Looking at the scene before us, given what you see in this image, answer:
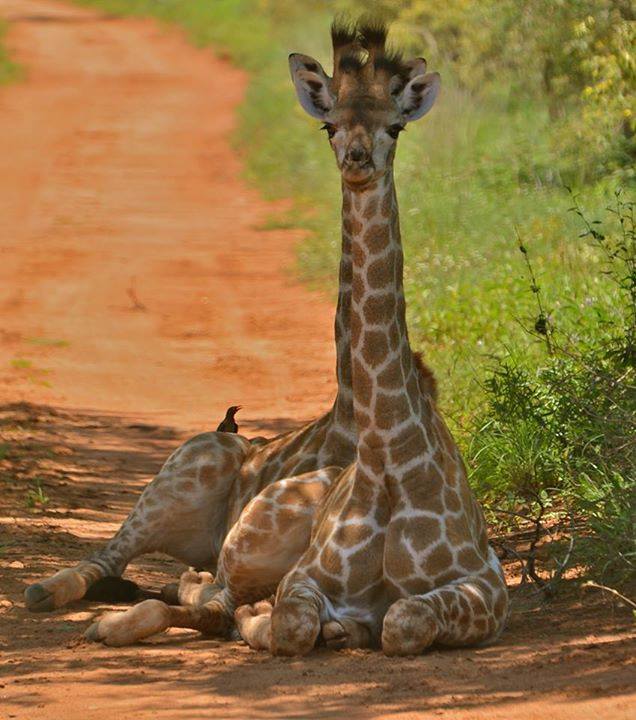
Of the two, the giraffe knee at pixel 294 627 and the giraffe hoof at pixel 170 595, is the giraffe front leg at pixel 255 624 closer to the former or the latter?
the giraffe knee at pixel 294 627

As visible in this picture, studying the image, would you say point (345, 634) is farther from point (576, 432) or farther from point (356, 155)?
point (576, 432)

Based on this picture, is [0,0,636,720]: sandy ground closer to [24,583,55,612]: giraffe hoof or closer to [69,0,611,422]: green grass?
[24,583,55,612]: giraffe hoof

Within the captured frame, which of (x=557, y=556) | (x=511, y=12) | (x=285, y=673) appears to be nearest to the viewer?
(x=285, y=673)

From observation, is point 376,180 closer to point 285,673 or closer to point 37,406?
point 285,673

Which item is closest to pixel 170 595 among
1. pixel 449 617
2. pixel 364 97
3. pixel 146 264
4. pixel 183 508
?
pixel 183 508

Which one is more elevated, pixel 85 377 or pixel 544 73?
pixel 544 73

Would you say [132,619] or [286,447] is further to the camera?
[286,447]

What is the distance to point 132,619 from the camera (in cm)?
642

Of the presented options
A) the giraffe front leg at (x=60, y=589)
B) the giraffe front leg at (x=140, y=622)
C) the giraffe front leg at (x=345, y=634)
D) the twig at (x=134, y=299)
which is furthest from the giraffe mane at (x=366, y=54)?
the twig at (x=134, y=299)

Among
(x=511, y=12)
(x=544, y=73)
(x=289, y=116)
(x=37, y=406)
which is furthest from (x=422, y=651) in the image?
(x=289, y=116)

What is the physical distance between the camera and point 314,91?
632 centimetres

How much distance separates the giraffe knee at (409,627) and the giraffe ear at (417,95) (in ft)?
6.18

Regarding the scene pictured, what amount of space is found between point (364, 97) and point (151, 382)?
723cm

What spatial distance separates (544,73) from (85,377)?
872 cm
